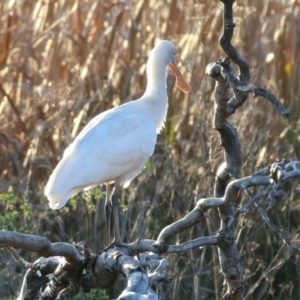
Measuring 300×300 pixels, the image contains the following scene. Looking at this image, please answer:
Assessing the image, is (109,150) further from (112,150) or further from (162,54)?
(162,54)

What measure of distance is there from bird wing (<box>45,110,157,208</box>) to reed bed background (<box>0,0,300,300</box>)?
69cm

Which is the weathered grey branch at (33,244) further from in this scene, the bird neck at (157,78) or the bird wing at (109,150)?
the bird neck at (157,78)

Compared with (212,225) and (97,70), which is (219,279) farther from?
(97,70)

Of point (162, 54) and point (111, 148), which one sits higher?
point (162, 54)

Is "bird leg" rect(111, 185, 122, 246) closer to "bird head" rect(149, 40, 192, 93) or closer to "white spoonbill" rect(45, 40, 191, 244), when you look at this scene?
"white spoonbill" rect(45, 40, 191, 244)

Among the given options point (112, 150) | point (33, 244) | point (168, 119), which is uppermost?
point (33, 244)

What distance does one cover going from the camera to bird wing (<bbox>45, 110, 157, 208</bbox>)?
550 centimetres

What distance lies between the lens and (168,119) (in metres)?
7.66

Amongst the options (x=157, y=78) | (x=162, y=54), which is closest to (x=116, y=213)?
(x=157, y=78)

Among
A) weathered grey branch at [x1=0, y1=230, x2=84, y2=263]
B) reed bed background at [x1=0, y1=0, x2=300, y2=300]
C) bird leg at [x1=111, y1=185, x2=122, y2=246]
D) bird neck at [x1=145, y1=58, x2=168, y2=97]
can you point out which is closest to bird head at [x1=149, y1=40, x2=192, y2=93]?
bird neck at [x1=145, y1=58, x2=168, y2=97]

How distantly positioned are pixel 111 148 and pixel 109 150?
0.06 feet

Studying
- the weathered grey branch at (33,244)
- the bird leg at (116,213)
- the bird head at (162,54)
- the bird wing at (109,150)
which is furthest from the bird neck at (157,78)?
the weathered grey branch at (33,244)

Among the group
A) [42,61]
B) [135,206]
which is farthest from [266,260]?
[42,61]

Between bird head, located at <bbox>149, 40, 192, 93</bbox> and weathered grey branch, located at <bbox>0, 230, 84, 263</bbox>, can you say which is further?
bird head, located at <bbox>149, 40, 192, 93</bbox>
